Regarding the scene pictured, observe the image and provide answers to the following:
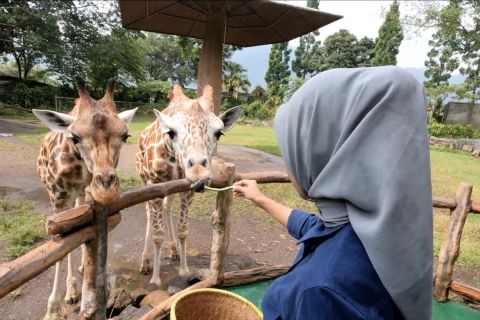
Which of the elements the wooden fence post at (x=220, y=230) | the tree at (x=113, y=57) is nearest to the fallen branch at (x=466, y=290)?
the wooden fence post at (x=220, y=230)

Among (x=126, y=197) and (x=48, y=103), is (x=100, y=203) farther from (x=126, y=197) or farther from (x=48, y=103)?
(x=48, y=103)

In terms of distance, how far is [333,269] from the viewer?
1.10 metres

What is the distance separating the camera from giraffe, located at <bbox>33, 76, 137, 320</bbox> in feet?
8.40

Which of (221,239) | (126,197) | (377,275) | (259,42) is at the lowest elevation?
(221,239)

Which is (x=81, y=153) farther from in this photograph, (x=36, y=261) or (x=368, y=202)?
(x=368, y=202)

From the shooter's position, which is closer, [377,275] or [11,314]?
[377,275]

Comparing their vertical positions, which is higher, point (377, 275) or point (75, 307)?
point (377, 275)

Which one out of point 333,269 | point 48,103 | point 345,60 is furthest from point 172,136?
point 345,60

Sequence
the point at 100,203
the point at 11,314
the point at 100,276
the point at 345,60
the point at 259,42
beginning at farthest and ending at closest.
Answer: the point at 345,60
the point at 259,42
the point at 11,314
the point at 100,276
the point at 100,203

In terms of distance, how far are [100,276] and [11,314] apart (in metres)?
1.57

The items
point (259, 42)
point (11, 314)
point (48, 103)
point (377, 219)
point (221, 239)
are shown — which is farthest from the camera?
point (48, 103)

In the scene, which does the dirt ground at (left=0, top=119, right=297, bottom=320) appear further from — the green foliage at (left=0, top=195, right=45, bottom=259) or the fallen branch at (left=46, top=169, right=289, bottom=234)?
the fallen branch at (left=46, top=169, right=289, bottom=234)

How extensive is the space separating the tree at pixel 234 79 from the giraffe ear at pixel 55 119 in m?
27.8

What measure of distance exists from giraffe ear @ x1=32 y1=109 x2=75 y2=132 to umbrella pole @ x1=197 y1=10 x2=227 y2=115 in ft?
14.3
